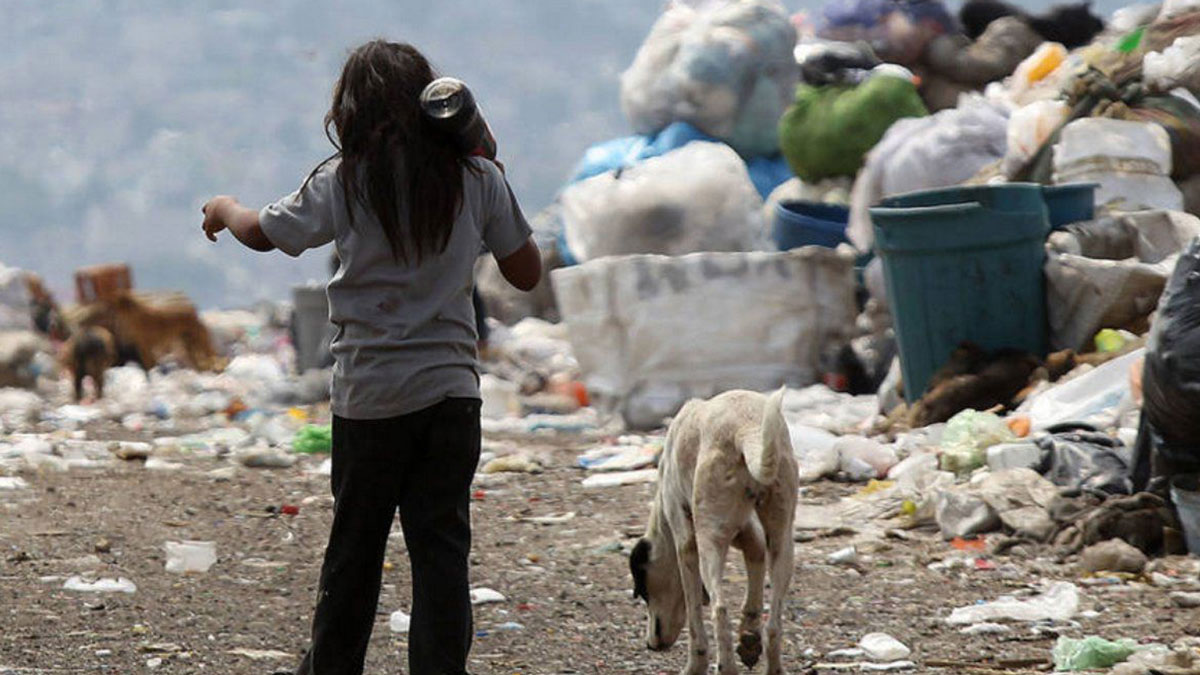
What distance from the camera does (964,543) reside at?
5.45 m

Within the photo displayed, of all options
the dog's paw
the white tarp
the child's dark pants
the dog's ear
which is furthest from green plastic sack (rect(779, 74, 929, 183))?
the child's dark pants

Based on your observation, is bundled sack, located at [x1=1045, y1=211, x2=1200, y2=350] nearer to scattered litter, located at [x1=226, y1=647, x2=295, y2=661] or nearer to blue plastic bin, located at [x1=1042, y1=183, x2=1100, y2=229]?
blue plastic bin, located at [x1=1042, y1=183, x2=1100, y2=229]

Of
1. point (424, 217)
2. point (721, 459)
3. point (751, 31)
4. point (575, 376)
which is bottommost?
point (575, 376)

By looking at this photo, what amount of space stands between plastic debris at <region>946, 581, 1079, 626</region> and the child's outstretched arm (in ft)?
7.03

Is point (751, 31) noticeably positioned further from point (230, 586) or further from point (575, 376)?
point (230, 586)

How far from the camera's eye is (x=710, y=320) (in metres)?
9.12

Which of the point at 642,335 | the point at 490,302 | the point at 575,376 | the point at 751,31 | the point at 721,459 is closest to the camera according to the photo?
the point at 721,459

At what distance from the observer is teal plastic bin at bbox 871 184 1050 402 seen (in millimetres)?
7449

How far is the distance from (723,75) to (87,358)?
4694 mm

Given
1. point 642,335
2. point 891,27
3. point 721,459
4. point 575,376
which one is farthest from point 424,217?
point 891,27

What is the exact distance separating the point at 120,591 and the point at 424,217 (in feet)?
7.90

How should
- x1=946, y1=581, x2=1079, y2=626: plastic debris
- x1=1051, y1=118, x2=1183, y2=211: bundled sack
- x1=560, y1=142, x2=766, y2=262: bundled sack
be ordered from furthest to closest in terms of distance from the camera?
x1=560, y1=142, x2=766, y2=262: bundled sack → x1=1051, y1=118, x2=1183, y2=211: bundled sack → x1=946, y1=581, x2=1079, y2=626: plastic debris

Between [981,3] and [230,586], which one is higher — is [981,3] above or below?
above

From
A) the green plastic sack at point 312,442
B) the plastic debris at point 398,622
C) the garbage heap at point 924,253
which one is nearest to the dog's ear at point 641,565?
the plastic debris at point 398,622
